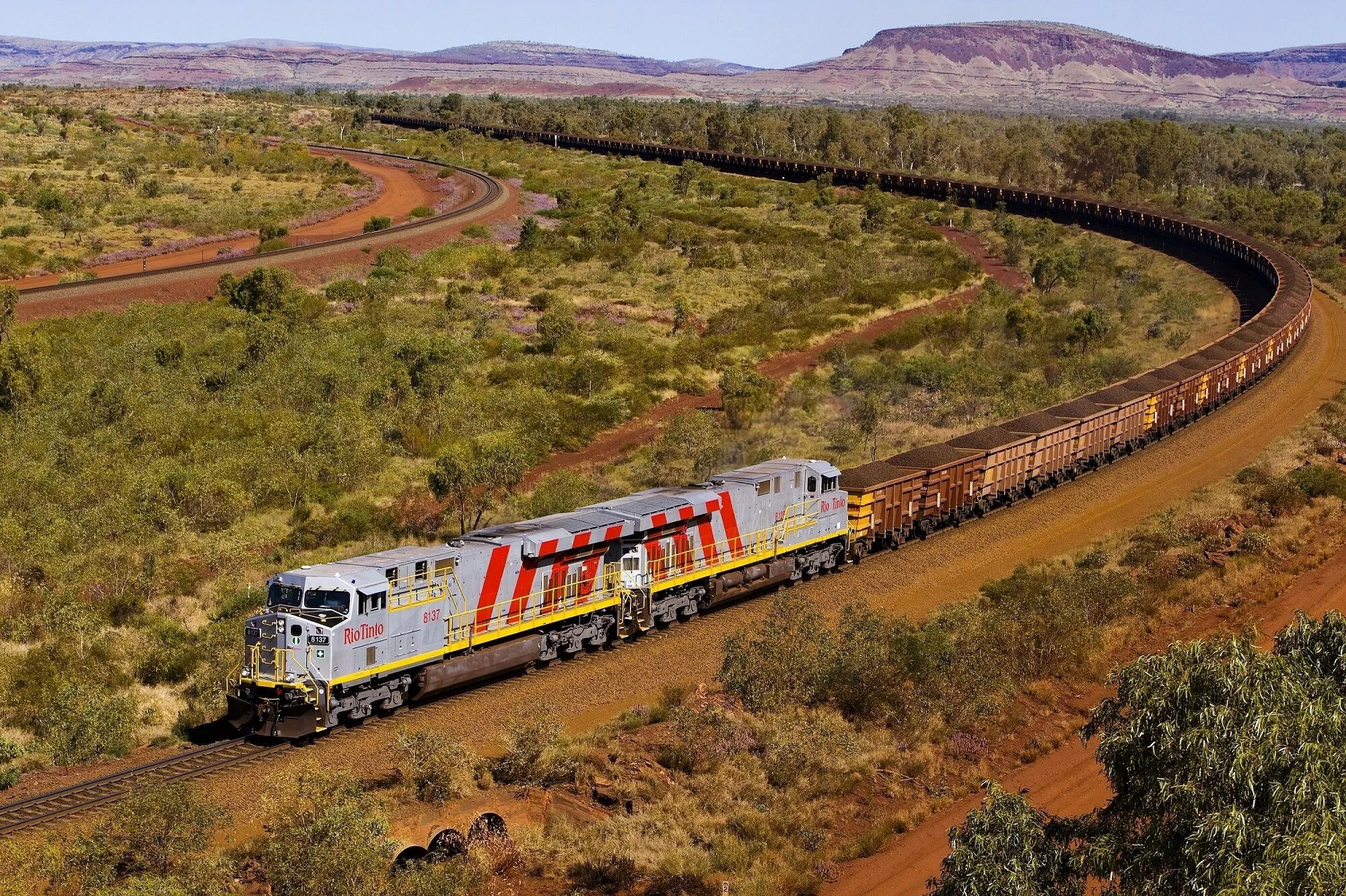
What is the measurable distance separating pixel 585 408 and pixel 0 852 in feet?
113

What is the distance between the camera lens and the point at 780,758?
22.5 meters

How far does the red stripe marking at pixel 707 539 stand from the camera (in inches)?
1210

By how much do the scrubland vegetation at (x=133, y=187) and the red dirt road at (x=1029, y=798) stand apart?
218 ft

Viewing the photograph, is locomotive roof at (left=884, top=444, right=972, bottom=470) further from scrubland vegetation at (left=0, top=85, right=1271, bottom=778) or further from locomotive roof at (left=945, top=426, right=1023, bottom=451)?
scrubland vegetation at (left=0, top=85, right=1271, bottom=778)

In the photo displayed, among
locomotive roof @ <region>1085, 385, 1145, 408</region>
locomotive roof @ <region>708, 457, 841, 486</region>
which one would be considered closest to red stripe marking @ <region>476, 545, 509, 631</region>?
locomotive roof @ <region>708, 457, 841, 486</region>

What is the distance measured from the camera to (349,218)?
97.8 metres

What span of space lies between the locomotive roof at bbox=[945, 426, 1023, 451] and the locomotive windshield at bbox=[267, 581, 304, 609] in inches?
957

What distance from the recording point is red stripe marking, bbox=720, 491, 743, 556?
103 feet

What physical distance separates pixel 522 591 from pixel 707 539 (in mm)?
5876

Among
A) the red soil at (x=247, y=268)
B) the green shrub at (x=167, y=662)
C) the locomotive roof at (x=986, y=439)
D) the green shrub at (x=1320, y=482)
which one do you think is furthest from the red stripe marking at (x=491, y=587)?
the red soil at (x=247, y=268)

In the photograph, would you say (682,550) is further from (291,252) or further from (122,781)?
(291,252)

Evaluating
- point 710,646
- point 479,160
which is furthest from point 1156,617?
point 479,160

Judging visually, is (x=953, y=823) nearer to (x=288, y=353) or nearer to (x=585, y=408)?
(x=585, y=408)

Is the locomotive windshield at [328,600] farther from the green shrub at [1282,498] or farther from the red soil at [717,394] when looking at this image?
the green shrub at [1282,498]
